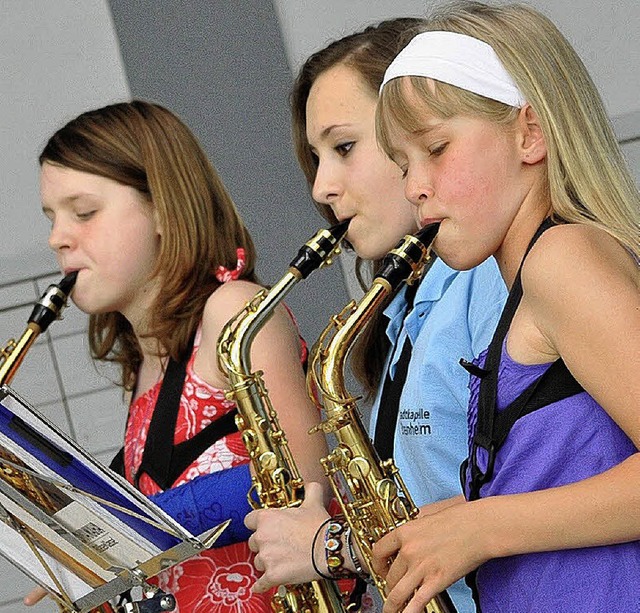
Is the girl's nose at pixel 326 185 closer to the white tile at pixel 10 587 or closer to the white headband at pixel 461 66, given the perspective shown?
the white headband at pixel 461 66

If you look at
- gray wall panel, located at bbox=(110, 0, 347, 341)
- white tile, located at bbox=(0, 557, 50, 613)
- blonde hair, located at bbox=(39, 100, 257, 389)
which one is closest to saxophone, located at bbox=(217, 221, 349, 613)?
blonde hair, located at bbox=(39, 100, 257, 389)

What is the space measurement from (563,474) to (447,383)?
0.45 m

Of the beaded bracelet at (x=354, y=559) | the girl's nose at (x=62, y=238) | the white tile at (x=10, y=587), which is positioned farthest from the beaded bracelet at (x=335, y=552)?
the white tile at (x=10, y=587)

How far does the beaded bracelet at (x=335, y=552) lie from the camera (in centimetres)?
179

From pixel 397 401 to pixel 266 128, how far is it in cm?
188

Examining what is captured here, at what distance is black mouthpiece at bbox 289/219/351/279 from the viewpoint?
1.99 meters

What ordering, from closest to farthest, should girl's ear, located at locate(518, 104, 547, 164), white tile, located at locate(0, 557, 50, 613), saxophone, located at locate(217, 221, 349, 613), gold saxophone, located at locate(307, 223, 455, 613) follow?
1. girl's ear, located at locate(518, 104, 547, 164)
2. gold saxophone, located at locate(307, 223, 455, 613)
3. saxophone, located at locate(217, 221, 349, 613)
4. white tile, located at locate(0, 557, 50, 613)

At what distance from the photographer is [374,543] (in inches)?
68.3

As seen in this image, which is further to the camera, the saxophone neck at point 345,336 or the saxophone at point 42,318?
the saxophone at point 42,318

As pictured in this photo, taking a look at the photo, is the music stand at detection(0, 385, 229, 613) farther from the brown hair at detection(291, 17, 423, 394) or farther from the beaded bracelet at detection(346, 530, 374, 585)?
the brown hair at detection(291, 17, 423, 394)

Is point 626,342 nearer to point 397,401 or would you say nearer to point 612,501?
point 612,501

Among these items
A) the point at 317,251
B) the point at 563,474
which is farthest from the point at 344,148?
the point at 563,474

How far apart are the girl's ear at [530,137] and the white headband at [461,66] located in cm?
1

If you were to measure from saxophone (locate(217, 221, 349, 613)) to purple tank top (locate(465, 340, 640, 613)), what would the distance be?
0.57 meters
